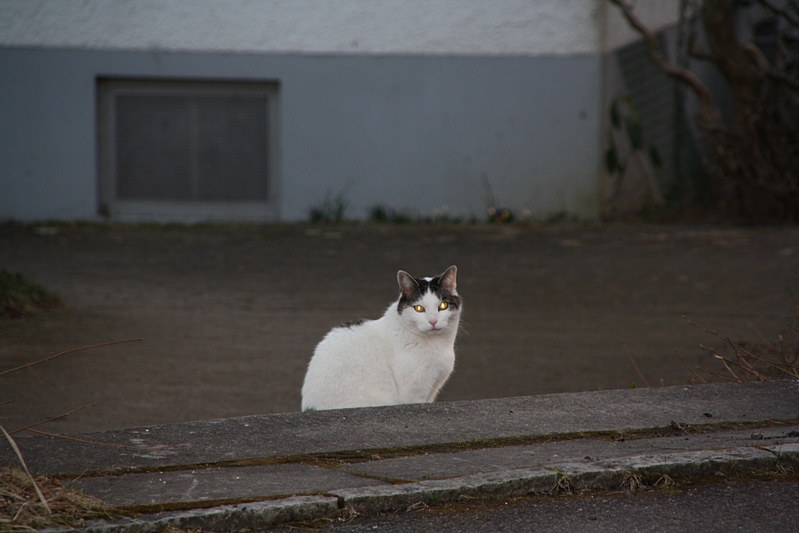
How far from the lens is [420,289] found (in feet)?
15.2

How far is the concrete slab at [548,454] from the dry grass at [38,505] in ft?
2.71

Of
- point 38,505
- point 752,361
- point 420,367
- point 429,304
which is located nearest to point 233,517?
point 38,505

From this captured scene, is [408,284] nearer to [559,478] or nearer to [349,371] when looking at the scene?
[349,371]

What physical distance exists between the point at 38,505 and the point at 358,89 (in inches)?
403

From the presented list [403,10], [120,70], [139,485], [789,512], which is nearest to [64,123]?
[120,70]

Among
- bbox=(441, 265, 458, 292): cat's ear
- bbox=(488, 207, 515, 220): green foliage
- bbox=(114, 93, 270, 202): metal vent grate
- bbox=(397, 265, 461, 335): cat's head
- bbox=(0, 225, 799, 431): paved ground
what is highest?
bbox=(114, 93, 270, 202): metal vent grate

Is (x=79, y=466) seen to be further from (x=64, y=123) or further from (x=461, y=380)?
(x=64, y=123)

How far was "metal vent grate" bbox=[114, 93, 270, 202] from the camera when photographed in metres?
12.0

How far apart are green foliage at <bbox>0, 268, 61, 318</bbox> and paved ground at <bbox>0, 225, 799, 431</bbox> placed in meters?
0.18

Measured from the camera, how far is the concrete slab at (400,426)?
2855mm

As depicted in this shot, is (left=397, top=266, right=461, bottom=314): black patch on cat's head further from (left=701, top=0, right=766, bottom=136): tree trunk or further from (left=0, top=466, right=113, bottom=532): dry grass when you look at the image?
(left=701, top=0, right=766, bottom=136): tree trunk

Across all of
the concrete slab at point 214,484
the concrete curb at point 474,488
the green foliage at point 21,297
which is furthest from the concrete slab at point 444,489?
the green foliage at point 21,297

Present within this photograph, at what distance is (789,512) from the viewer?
2564mm

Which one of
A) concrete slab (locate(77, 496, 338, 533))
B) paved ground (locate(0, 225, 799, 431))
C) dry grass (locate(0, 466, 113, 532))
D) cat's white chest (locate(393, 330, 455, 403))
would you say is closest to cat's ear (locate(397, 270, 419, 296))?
cat's white chest (locate(393, 330, 455, 403))
